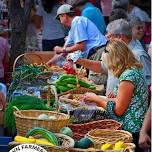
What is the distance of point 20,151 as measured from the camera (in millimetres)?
3482

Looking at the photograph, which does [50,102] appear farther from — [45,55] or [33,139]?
[45,55]

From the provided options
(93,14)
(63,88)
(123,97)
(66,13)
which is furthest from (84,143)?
(93,14)

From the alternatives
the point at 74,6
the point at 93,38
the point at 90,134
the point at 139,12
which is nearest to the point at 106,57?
the point at 90,134

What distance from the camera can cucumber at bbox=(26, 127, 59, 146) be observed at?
12.7 ft

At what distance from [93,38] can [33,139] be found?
3.88 metres

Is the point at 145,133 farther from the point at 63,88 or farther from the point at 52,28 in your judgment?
the point at 52,28

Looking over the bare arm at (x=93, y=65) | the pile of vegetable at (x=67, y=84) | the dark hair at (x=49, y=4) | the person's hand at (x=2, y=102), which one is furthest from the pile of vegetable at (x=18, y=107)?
the dark hair at (x=49, y=4)

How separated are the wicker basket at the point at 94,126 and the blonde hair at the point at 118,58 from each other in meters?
0.45

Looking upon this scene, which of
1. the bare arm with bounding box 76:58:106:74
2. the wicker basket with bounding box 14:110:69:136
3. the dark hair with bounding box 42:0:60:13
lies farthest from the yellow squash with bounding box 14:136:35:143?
the dark hair with bounding box 42:0:60:13

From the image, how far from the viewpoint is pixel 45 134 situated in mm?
3936

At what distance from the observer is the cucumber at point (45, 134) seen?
387 cm

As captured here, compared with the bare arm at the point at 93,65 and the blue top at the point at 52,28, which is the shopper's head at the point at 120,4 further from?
the bare arm at the point at 93,65

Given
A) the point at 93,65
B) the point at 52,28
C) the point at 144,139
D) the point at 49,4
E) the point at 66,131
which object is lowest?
the point at 144,139

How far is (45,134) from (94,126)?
2.60 ft
